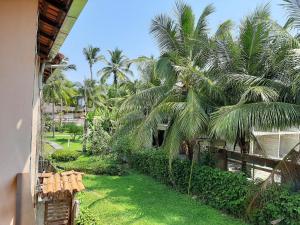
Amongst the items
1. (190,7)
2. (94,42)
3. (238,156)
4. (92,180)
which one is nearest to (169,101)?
(238,156)

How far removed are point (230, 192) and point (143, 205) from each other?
11.0 ft

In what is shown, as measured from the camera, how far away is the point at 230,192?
10375 millimetres

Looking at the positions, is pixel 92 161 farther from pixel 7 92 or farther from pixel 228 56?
pixel 7 92

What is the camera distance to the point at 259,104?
8.27 metres

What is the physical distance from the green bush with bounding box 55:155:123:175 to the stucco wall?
15.3 metres

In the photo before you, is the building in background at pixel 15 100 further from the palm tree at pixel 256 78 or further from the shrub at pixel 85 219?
the shrub at pixel 85 219

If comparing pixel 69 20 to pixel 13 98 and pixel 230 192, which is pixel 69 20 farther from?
pixel 230 192

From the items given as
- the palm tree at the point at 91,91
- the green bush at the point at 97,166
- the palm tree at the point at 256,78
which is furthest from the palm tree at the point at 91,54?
the palm tree at the point at 256,78

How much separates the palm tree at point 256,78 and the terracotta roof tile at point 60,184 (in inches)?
149

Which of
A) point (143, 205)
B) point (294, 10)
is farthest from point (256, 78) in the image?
point (143, 205)

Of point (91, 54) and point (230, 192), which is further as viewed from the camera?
point (91, 54)

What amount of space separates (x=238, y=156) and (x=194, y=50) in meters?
4.59

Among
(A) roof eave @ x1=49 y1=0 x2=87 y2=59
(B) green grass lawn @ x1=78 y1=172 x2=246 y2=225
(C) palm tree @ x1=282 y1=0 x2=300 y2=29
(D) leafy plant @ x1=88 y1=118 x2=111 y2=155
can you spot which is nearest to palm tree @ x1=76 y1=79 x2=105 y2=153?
(D) leafy plant @ x1=88 y1=118 x2=111 y2=155

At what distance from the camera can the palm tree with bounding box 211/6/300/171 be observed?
26.4 ft
